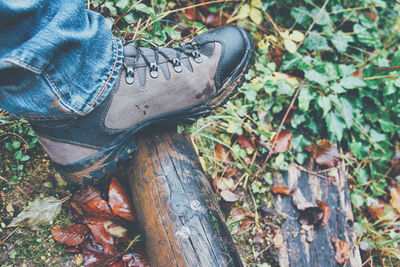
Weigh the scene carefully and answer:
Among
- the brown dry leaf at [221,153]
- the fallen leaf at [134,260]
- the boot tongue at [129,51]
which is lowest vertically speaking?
the brown dry leaf at [221,153]

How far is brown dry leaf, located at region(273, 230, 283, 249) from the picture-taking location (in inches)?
52.2

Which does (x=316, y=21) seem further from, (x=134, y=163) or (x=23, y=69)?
(x=23, y=69)

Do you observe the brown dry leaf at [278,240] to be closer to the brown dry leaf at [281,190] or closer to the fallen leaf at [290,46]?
the brown dry leaf at [281,190]

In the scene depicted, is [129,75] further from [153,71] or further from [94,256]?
[94,256]

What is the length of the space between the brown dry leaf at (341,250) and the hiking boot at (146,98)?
1.01m

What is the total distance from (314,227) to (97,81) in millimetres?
1317

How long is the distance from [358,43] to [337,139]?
857 mm

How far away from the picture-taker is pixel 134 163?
3.69 ft

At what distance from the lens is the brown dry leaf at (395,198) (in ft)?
6.07

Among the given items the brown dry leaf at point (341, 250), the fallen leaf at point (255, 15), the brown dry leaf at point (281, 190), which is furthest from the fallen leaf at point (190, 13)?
the brown dry leaf at point (341, 250)

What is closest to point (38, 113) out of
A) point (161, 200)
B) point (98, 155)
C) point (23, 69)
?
point (23, 69)

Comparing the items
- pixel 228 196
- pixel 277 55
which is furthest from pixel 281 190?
pixel 277 55

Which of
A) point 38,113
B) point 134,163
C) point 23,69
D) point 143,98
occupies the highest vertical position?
point 23,69

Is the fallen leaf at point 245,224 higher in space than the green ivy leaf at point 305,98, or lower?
lower
